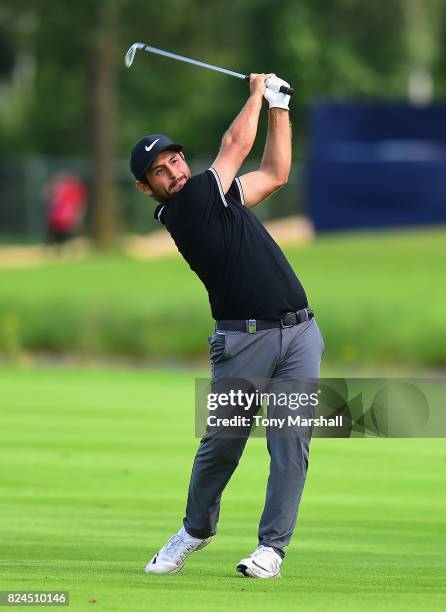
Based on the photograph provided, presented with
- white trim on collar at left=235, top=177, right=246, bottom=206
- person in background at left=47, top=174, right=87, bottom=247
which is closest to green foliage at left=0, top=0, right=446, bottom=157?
person in background at left=47, top=174, right=87, bottom=247

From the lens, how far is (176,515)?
29.9 ft

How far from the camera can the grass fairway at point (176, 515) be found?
6609mm

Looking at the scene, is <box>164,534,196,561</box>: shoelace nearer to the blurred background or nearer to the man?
the man

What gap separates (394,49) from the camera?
55062 mm

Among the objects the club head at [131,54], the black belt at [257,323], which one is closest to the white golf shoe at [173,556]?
the black belt at [257,323]

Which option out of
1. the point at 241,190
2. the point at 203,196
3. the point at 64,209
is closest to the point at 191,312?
the point at 241,190

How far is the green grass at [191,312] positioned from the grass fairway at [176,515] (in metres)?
5.08

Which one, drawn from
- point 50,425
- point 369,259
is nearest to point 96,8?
point 369,259

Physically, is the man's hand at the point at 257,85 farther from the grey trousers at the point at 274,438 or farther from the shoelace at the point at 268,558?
the shoelace at the point at 268,558

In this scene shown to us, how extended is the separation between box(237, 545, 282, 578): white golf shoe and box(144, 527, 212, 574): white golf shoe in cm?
30

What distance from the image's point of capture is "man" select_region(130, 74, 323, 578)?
23.0ft

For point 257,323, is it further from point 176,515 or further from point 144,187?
point 176,515

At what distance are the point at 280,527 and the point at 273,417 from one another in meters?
0.46

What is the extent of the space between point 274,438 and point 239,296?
0.61m
